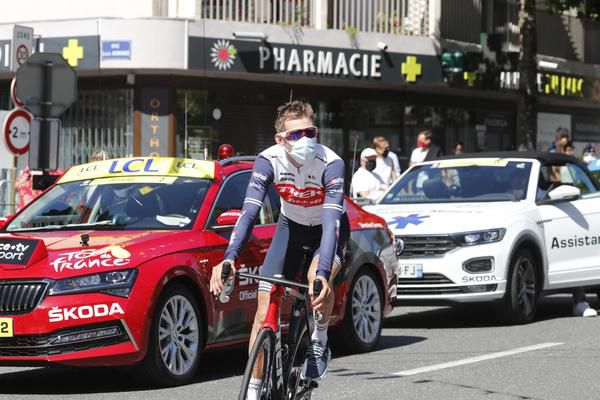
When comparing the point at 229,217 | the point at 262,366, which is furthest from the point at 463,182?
the point at 262,366

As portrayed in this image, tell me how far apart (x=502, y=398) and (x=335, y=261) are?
2.13m

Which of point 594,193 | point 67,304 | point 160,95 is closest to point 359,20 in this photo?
point 160,95

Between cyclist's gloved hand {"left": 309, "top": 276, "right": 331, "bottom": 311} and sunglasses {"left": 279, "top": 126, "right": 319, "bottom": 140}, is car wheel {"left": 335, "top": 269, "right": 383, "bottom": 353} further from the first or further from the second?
cyclist's gloved hand {"left": 309, "top": 276, "right": 331, "bottom": 311}

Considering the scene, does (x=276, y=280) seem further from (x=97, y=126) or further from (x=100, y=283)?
(x=97, y=126)

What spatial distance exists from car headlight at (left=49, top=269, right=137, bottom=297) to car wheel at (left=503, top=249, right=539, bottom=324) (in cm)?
552

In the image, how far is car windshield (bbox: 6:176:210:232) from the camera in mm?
9836

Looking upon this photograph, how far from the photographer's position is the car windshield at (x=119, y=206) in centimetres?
984

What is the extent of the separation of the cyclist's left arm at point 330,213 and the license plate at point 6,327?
253cm

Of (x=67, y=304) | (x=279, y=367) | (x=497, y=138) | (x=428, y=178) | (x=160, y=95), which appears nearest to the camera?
(x=279, y=367)

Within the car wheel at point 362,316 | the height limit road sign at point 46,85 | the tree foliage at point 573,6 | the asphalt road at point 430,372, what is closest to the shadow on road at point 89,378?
the asphalt road at point 430,372

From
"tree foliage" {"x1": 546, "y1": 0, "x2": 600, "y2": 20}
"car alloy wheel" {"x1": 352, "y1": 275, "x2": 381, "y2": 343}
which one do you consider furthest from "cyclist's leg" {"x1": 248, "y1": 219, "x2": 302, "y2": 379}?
"tree foliage" {"x1": 546, "y1": 0, "x2": 600, "y2": 20}

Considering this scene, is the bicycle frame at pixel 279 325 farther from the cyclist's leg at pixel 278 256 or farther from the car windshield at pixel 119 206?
the car windshield at pixel 119 206

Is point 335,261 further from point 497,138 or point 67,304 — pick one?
point 497,138

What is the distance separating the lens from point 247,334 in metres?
9.91
